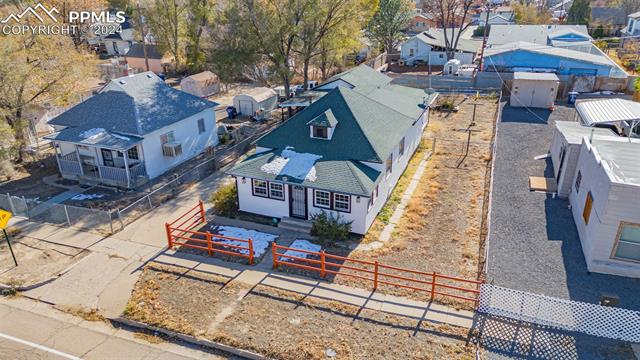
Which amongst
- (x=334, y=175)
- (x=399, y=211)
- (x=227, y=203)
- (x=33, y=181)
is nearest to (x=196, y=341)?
(x=227, y=203)

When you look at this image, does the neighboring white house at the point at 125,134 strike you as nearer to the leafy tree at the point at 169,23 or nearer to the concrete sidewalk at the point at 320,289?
the concrete sidewalk at the point at 320,289

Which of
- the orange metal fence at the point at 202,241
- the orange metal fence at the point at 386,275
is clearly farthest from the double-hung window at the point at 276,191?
→ the orange metal fence at the point at 386,275

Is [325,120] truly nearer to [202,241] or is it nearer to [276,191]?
[276,191]

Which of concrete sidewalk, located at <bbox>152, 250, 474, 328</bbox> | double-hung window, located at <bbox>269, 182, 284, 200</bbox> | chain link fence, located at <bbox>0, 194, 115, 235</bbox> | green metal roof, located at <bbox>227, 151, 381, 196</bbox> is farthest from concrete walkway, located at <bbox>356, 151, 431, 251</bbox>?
chain link fence, located at <bbox>0, 194, 115, 235</bbox>

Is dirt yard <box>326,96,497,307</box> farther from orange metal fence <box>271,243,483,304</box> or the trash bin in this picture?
the trash bin

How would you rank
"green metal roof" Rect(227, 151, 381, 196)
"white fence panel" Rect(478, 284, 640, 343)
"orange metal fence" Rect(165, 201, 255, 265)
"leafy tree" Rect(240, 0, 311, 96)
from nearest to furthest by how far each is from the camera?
1. "white fence panel" Rect(478, 284, 640, 343)
2. "orange metal fence" Rect(165, 201, 255, 265)
3. "green metal roof" Rect(227, 151, 381, 196)
4. "leafy tree" Rect(240, 0, 311, 96)

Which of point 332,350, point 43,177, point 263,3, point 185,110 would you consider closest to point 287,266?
point 332,350
